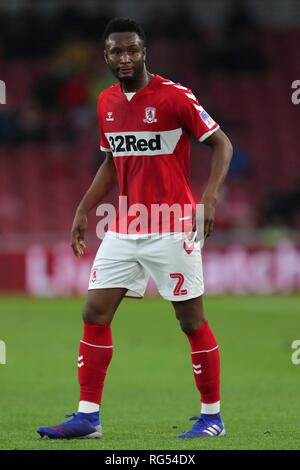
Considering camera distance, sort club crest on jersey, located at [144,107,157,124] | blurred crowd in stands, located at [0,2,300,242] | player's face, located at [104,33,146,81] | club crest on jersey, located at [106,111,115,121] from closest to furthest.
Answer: player's face, located at [104,33,146,81]
club crest on jersey, located at [144,107,157,124]
club crest on jersey, located at [106,111,115,121]
blurred crowd in stands, located at [0,2,300,242]

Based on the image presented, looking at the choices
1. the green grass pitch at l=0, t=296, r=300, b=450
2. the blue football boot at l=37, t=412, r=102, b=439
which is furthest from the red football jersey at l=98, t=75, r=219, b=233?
the green grass pitch at l=0, t=296, r=300, b=450

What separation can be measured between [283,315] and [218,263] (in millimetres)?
3777

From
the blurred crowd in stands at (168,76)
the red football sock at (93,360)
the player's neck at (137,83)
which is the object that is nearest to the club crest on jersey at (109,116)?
the player's neck at (137,83)

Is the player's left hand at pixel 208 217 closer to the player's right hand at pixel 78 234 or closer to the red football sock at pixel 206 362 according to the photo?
the red football sock at pixel 206 362

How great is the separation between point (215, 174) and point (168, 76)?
1932 centimetres

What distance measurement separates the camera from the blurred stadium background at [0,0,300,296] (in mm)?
19734

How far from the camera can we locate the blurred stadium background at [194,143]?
1973 centimetres

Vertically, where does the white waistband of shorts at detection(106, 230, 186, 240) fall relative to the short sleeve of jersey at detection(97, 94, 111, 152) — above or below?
below

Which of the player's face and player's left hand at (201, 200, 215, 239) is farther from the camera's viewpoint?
the player's face

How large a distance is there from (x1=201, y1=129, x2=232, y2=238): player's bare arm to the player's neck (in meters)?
0.48

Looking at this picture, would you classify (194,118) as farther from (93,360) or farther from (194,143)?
(194,143)

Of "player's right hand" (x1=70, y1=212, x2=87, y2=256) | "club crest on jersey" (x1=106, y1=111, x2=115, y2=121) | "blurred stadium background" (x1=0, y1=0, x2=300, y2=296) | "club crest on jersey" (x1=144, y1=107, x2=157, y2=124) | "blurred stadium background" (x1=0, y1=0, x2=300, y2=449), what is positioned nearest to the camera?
"club crest on jersey" (x1=144, y1=107, x2=157, y2=124)

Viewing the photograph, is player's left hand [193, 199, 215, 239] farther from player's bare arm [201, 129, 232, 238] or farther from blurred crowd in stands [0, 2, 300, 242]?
blurred crowd in stands [0, 2, 300, 242]

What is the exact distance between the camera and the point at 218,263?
19734mm
